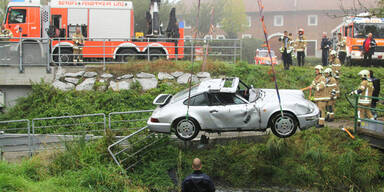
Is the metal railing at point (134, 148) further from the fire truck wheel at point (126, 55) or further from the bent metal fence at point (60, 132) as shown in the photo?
the fire truck wheel at point (126, 55)

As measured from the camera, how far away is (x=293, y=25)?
55.5m

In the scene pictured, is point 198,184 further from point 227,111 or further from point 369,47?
point 369,47

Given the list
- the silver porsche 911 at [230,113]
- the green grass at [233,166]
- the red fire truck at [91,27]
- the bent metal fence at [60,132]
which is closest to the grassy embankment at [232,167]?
the green grass at [233,166]

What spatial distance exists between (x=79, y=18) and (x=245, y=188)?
515 inches

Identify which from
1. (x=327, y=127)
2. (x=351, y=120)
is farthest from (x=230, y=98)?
(x=351, y=120)

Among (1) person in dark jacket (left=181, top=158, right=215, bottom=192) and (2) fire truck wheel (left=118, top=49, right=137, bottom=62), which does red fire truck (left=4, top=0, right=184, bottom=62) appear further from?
(1) person in dark jacket (left=181, top=158, right=215, bottom=192)

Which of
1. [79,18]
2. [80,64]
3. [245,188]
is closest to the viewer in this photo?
[245,188]

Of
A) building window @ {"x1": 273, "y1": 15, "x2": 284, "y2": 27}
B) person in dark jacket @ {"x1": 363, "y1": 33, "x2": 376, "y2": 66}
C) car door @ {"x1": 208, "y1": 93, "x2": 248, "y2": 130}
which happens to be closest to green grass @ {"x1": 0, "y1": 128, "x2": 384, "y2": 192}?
car door @ {"x1": 208, "y1": 93, "x2": 248, "y2": 130}

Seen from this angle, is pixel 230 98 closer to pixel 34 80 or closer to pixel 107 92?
pixel 107 92

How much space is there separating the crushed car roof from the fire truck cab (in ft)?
39.1

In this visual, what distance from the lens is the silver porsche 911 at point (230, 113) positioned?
1091cm

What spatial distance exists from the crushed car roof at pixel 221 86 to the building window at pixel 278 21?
45681 mm

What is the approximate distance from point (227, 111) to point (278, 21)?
4725cm

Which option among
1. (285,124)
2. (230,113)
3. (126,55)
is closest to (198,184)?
(230,113)
